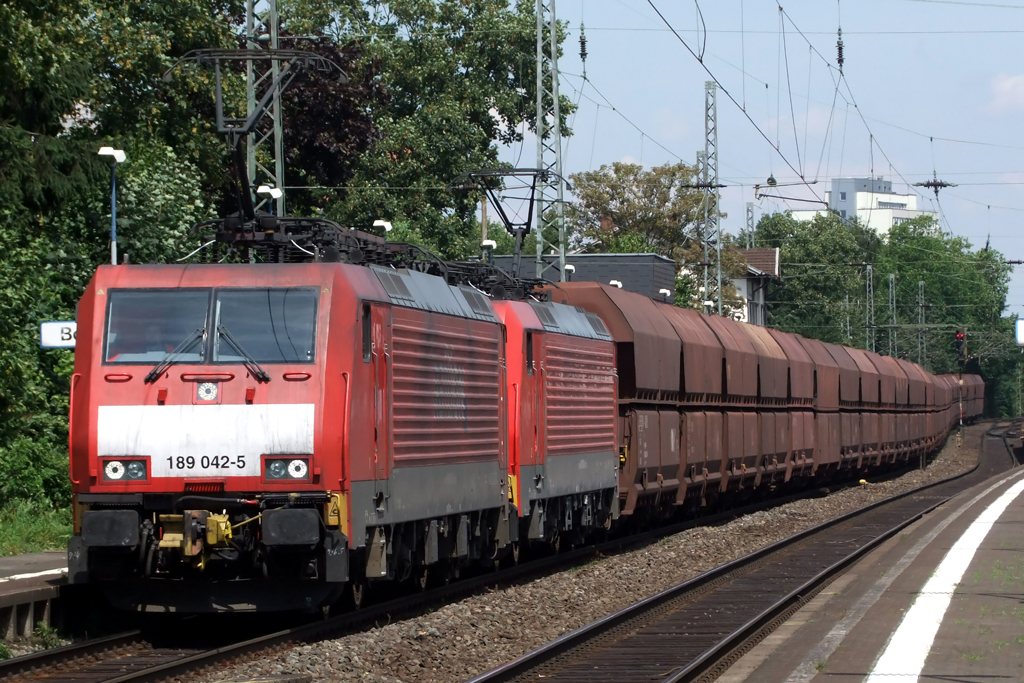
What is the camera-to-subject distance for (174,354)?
1158cm

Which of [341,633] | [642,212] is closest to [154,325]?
[341,633]

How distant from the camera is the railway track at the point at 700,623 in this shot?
35.6ft

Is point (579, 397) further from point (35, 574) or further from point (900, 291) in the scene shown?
point (900, 291)

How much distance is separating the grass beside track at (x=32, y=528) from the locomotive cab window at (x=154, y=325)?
204 inches

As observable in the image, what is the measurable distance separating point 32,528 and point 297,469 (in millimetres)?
7792

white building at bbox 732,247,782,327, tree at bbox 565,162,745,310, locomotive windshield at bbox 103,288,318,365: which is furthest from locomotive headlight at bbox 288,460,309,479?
white building at bbox 732,247,782,327

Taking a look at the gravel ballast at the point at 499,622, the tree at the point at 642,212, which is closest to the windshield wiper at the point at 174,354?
the gravel ballast at the point at 499,622

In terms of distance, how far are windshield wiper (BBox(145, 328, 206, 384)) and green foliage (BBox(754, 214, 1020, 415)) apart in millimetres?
73780

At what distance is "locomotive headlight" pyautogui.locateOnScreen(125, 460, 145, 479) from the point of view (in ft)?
37.2

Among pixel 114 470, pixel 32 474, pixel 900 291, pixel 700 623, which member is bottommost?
pixel 700 623

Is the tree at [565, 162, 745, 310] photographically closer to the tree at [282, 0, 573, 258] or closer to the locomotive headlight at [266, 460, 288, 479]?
the tree at [282, 0, 573, 258]

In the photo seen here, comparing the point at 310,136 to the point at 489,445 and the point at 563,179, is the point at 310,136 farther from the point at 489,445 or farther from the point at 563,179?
the point at 489,445

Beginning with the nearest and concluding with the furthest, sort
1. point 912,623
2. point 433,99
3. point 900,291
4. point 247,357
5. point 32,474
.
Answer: point 247,357, point 912,623, point 32,474, point 433,99, point 900,291

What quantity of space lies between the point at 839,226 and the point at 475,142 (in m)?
65.9
